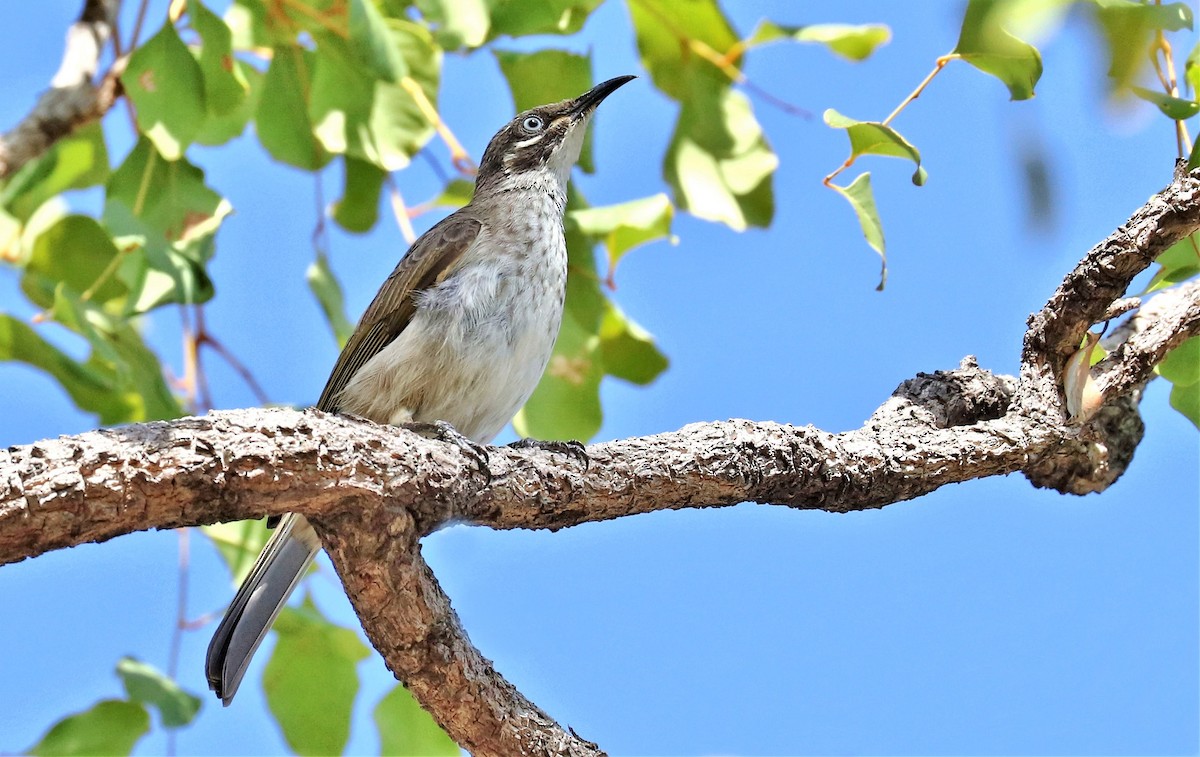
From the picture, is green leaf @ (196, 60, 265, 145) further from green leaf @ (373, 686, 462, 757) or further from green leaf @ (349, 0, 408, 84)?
green leaf @ (373, 686, 462, 757)

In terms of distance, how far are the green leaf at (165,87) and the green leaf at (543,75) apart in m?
1.17

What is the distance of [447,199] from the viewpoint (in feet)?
15.4

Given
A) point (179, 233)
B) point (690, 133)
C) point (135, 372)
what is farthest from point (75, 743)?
point (690, 133)

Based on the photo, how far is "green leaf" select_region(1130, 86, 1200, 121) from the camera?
2865 mm

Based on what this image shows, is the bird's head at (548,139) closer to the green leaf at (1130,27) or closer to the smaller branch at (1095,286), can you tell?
the smaller branch at (1095,286)

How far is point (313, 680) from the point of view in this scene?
4.18 metres

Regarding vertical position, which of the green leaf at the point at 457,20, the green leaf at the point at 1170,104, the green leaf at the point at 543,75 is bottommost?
the green leaf at the point at 1170,104

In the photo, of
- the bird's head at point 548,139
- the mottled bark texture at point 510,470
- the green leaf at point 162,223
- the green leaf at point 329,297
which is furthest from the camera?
the bird's head at point 548,139

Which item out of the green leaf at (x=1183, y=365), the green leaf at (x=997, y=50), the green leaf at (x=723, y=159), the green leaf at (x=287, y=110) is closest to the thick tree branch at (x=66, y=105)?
the green leaf at (x=287, y=110)

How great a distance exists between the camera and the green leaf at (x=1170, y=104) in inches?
113

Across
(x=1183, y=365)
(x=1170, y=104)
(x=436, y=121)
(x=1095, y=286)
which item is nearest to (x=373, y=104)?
(x=436, y=121)

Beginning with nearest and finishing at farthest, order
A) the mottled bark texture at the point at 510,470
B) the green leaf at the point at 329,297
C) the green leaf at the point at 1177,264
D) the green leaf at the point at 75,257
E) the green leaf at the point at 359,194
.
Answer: the mottled bark texture at the point at 510,470 → the green leaf at the point at 1177,264 → the green leaf at the point at 329,297 → the green leaf at the point at 75,257 → the green leaf at the point at 359,194

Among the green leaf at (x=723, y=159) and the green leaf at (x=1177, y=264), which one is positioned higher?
the green leaf at (x=723, y=159)

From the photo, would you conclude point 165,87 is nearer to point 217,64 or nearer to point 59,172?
point 217,64
